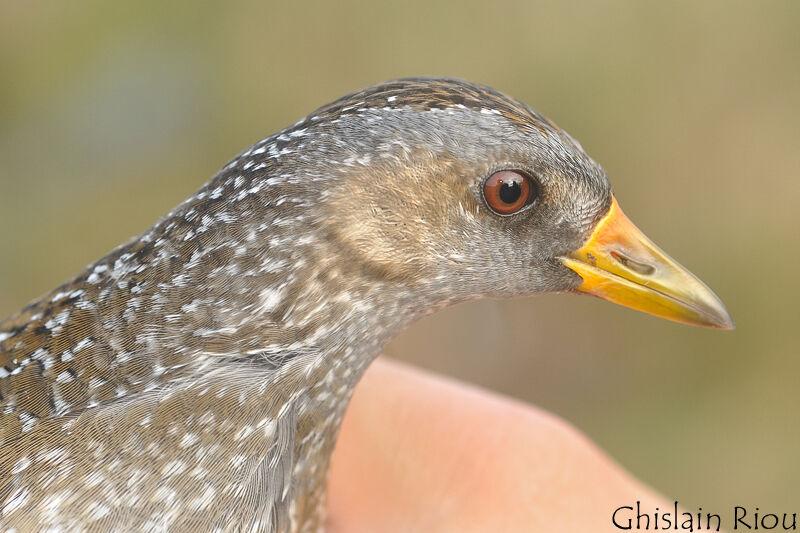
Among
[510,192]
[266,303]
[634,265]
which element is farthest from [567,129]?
[266,303]

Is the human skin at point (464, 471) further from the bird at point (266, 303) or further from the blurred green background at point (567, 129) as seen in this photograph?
the blurred green background at point (567, 129)

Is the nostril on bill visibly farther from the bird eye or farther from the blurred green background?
the blurred green background

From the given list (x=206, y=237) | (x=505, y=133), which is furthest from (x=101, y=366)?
(x=505, y=133)

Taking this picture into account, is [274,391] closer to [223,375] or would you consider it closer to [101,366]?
[223,375]

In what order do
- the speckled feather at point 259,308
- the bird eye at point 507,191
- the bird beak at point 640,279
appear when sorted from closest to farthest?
the speckled feather at point 259,308, the bird eye at point 507,191, the bird beak at point 640,279

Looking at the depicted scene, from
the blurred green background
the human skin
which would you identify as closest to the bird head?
the human skin

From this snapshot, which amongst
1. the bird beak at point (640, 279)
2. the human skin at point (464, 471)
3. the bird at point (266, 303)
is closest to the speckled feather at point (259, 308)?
the bird at point (266, 303)
